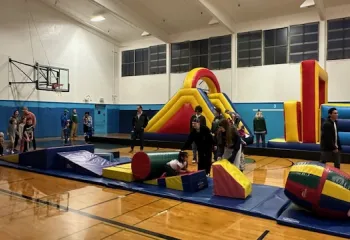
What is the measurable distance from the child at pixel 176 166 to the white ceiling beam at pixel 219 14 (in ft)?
25.3

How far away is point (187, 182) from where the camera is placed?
4891mm

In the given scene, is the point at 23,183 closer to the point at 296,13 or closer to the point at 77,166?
the point at 77,166

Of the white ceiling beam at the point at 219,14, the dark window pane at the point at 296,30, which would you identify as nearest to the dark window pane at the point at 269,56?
the dark window pane at the point at 296,30

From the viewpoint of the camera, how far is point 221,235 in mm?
3271

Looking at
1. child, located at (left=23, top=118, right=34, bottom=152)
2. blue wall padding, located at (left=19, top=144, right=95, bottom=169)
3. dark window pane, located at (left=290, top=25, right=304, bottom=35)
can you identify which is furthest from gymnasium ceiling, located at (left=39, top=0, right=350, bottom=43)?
blue wall padding, located at (left=19, top=144, right=95, bottom=169)

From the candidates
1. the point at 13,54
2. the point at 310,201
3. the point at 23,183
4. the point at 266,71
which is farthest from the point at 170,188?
the point at 13,54

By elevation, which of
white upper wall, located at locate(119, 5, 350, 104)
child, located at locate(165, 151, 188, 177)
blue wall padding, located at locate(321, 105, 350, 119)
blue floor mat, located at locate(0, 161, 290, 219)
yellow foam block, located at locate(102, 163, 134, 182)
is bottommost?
blue floor mat, located at locate(0, 161, 290, 219)

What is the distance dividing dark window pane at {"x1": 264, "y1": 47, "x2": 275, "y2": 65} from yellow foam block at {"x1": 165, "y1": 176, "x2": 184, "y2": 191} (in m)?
9.38

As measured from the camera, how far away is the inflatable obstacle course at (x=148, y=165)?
5.29 metres

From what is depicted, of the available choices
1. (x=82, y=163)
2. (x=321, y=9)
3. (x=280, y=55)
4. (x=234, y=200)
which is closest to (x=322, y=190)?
(x=234, y=200)

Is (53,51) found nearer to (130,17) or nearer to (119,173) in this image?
(130,17)

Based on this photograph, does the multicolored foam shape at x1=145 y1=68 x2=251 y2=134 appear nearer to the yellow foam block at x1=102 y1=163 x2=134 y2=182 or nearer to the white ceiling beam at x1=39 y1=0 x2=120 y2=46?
the yellow foam block at x1=102 y1=163 x2=134 y2=182

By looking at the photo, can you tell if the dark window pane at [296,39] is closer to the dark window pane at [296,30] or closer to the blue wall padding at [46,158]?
the dark window pane at [296,30]

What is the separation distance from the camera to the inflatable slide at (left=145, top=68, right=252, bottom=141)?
10734mm
